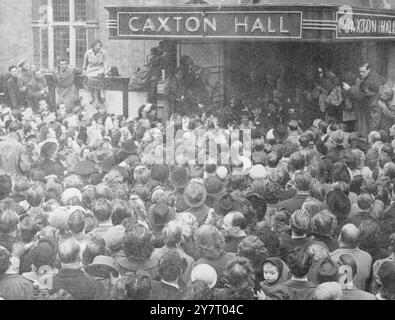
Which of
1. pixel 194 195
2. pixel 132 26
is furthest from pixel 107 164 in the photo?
pixel 132 26

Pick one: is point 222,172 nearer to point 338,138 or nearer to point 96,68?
point 338,138

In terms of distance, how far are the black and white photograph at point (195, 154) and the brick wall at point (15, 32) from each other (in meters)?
0.02

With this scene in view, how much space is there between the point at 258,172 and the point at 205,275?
7.61 ft

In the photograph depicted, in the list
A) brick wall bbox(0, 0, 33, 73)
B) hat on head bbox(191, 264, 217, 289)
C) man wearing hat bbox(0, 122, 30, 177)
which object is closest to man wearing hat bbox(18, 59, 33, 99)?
brick wall bbox(0, 0, 33, 73)

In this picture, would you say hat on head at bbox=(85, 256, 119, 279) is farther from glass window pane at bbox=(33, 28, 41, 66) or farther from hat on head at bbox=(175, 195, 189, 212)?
glass window pane at bbox=(33, 28, 41, 66)

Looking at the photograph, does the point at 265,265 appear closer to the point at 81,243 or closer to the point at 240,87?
the point at 81,243

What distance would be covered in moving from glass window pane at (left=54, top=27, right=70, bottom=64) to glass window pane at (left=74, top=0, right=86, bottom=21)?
252 millimetres

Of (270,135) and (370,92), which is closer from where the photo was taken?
(270,135)

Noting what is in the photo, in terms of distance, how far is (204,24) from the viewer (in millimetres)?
11773

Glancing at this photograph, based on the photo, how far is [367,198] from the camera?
6.69 metres

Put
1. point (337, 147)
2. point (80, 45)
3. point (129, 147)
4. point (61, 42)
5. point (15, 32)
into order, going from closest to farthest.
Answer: point (337, 147)
point (129, 147)
point (15, 32)
point (61, 42)
point (80, 45)

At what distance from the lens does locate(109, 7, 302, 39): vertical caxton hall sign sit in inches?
440

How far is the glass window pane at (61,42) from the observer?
38.6 ft

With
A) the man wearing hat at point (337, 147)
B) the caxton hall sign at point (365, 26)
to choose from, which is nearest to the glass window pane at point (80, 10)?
the caxton hall sign at point (365, 26)
